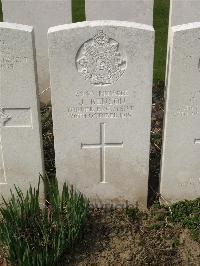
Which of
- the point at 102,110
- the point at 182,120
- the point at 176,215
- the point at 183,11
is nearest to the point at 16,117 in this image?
the point at 102,110

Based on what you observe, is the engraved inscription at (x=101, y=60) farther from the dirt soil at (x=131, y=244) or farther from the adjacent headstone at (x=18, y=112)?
the dirt soil at (x=131, y=244)

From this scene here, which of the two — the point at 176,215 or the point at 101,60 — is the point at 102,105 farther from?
the point at 176,215

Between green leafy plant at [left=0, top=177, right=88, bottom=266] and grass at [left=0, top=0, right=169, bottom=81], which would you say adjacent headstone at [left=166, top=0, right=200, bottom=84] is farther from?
green leafy plant at [left=0, top=177, right=88, bottom=266]

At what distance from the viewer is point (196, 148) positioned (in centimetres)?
414

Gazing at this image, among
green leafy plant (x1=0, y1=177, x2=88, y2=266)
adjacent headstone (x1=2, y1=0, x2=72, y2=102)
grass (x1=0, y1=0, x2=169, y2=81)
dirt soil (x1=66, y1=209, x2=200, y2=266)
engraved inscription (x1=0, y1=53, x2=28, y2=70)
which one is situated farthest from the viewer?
grass (x1=0, y1=0, x2=169, y2=81)

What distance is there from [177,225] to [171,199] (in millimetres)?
346

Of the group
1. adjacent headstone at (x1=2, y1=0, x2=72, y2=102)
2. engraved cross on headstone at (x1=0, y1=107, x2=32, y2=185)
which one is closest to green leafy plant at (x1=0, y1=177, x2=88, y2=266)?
engraved cross on headstone at (x1=0, y1=107, x2=32, y2=185)

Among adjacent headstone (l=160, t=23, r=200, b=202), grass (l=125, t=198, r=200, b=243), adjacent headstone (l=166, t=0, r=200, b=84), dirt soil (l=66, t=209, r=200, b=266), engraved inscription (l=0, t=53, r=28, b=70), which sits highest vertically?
adjacent headstone (l=166, t=0, r=200, b=84)

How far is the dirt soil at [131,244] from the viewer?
12.6ft

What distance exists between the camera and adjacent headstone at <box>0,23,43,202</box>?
363cm

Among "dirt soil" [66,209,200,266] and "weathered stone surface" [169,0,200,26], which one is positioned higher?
"weathered stone surface" [169,0,200,26]

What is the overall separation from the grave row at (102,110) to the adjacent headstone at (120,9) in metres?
2.09

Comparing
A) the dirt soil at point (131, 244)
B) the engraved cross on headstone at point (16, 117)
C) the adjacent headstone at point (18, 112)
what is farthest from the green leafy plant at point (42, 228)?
the engraved cross on headstone at point (16, 117)

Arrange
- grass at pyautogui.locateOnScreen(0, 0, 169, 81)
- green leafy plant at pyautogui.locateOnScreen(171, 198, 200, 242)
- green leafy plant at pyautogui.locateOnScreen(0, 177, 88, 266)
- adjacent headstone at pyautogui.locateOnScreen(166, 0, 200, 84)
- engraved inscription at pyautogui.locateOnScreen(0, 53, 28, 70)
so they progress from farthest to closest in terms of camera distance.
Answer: grass at pyautogui.locateOnScreen(0, 0, 169, 81) < adjacent headstone at pyautogui.locateOnScreen(166, 0, 200, 84) < green leafy plant at pyautogui.locateOnScreen(171, 198, 200, 242) < engraved inscription at pyautogui.locateOnScreen(0, 53, 28, 70) < green leafy plant at pyautogui.locateOnScreen(0, 177, 88, 266)
